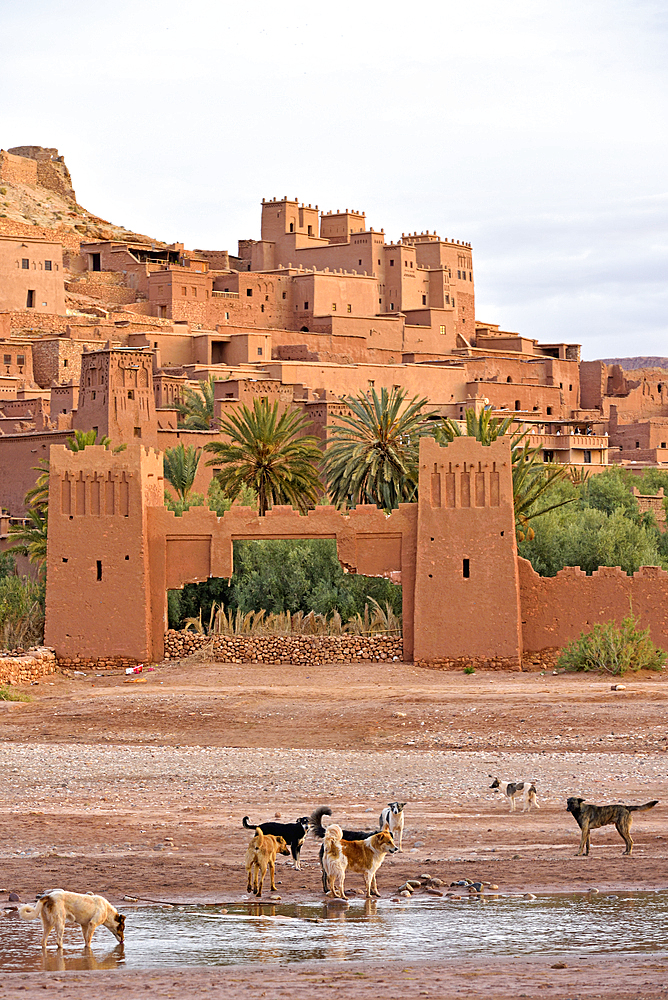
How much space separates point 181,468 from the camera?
4009cm

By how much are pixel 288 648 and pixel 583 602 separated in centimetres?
453

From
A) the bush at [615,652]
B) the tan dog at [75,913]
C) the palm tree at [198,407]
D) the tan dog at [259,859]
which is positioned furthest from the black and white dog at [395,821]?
the palm tree at [198,407]

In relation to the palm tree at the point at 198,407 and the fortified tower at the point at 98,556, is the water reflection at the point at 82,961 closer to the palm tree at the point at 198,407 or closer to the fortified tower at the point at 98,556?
the fortified tower at the point at 98,556

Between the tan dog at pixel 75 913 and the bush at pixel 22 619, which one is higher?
the bush at pixel 22 619

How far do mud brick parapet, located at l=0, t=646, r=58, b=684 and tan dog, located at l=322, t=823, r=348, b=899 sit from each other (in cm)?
1277

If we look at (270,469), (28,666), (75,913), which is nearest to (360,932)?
(75,913)

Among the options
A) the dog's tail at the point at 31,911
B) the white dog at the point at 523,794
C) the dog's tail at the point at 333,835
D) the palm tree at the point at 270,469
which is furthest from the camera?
the palm tree at the point at 270,469

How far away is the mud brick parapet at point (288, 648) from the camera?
79.4 feet

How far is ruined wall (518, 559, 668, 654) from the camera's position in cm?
2334

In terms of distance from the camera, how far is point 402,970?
344 inches

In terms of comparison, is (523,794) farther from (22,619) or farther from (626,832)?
(22,619)

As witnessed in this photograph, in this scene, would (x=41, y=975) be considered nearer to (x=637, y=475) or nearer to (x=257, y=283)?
(x=637, y=475)

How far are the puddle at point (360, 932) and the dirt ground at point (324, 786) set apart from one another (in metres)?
0.20

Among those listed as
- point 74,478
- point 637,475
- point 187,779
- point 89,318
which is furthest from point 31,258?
point 187,779
